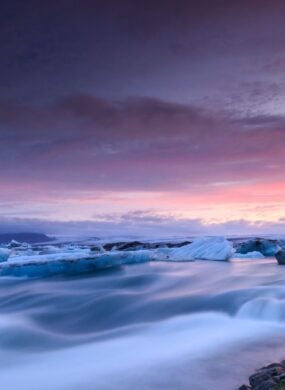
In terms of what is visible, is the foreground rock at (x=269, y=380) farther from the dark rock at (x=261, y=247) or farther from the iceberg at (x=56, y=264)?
the dark rock at (x=261, y=247)

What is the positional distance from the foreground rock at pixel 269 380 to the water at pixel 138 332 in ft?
1.03

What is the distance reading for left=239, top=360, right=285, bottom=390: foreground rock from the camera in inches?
132

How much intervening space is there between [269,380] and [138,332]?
3496 millimetres

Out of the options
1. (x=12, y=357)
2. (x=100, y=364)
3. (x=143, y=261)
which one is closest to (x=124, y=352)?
(x=100, y=364)

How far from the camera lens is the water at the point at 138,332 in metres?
4.50

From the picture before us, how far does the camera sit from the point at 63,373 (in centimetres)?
473

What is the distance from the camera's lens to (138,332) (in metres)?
6.73

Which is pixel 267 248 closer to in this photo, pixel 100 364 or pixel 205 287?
pixel 205 287

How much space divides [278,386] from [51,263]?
10.6 meters

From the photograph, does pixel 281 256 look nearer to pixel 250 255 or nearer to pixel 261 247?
pixel 250 255

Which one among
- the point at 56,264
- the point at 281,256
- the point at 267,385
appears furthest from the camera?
the point at 281,256

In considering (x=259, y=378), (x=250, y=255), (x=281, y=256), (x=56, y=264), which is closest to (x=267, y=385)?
(x=259, y=378)

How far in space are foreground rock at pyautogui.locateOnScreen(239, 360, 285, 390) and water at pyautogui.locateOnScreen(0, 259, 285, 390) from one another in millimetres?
315

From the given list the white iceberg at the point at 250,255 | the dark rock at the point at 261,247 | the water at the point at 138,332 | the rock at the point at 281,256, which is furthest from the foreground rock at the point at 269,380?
the dark rock at the point at 261,247
